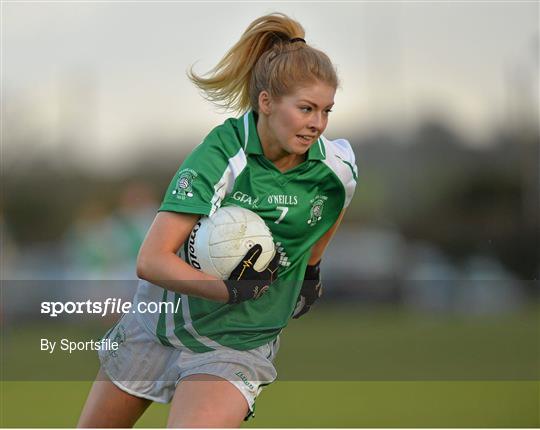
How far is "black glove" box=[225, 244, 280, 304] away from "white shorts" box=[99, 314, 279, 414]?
0.21 m

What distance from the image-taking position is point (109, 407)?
3182mm

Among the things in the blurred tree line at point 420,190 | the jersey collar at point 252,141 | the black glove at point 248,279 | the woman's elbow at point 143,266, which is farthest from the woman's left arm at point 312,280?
the blurred tree line at point 420,190

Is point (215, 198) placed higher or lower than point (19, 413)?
higher

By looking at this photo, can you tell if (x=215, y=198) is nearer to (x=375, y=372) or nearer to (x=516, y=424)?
(x=516, y=424)

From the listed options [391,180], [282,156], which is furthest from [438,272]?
[282,156]

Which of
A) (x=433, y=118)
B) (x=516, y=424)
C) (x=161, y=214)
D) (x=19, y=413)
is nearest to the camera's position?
(x=161, y=214)

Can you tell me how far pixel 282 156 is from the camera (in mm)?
3152

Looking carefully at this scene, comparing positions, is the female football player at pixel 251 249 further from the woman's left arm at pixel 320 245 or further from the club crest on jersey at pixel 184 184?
the woman's left arm at pixel 320 245

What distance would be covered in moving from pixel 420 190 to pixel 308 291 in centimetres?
612

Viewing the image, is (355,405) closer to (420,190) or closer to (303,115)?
(303,115)

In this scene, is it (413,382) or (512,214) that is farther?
(512,214)

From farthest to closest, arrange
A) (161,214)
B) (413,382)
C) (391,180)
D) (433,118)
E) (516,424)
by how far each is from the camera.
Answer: (433,118), (391,180), (413,382), (516,424), (161,214)

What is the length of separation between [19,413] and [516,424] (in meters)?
2.90

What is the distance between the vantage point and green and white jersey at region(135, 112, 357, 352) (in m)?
3.05
